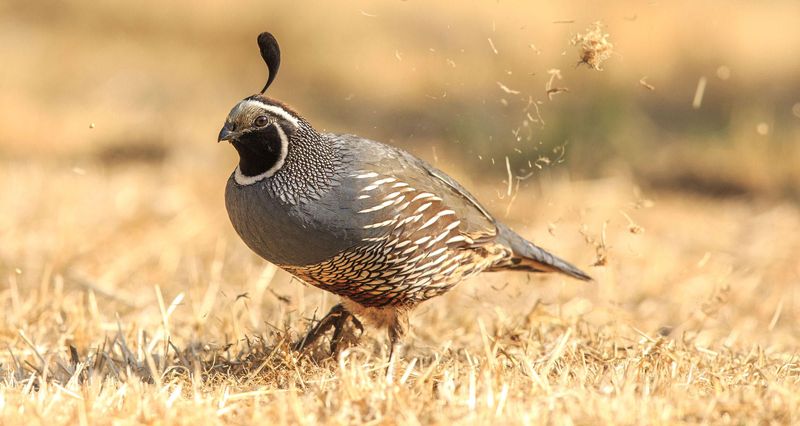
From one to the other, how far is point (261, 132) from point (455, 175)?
380 cm

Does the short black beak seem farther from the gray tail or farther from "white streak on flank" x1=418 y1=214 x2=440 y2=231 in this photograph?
the gray tail

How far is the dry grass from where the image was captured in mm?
3049

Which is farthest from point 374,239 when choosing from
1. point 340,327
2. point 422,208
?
point 340,327

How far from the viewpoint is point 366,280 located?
371 cm

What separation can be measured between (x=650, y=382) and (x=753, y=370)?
54cm

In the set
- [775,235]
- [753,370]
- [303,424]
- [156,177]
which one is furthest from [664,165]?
[303,424]

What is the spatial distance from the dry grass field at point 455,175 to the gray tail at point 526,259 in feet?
0.53

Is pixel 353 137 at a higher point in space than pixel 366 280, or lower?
higher

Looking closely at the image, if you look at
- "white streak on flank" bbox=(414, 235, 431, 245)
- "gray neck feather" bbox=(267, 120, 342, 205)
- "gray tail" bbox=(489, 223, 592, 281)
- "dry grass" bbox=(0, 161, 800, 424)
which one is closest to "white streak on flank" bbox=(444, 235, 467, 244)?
"white streak on flank" bbox=(414, 235, 431, 245)

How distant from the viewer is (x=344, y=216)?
358cm

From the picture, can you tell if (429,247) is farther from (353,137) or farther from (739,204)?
(739,204)

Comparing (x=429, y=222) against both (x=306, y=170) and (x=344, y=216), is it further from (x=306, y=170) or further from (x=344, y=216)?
(x=306, y=170)

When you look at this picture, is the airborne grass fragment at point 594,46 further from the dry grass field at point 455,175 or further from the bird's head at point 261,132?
the bird's head at point 261,132

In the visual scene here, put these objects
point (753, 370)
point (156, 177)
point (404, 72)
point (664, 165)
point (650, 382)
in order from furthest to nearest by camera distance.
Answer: point (404, 72) → point (664, 165) → point (156, 177) → point (753, 370) → point (650, 382)
